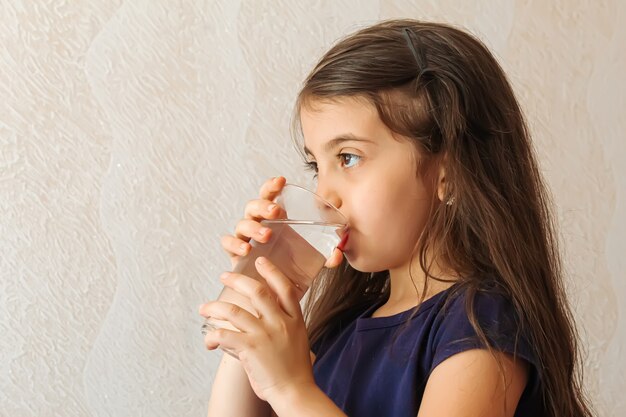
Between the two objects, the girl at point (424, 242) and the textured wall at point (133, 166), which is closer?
the girl at point (424, 242)

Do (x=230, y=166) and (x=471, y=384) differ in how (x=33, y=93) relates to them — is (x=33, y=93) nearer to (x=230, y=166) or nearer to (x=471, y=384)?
(x=230, y=166)

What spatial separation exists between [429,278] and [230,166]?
0.45 meters

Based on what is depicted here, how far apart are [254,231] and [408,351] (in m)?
0.18

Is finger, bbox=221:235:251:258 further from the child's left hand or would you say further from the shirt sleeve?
the shirt sleeve

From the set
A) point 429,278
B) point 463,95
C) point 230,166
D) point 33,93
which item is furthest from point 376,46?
point 33,93

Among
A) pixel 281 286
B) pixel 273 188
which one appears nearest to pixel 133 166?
pixel 273 188

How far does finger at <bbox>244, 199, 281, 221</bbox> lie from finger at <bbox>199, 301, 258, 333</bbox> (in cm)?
10

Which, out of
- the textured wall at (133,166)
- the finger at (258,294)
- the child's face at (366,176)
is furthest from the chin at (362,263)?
the textured wall at (133,166)

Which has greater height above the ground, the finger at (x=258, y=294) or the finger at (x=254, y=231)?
the finger at (x=254, y=231)

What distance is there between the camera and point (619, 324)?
137 cm

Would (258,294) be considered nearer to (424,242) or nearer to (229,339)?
(229,339)

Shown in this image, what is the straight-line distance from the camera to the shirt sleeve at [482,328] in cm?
78

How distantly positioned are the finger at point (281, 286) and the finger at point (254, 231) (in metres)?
0.02

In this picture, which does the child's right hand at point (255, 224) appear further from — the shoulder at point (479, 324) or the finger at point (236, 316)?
the shoulder at point (479, 324)
